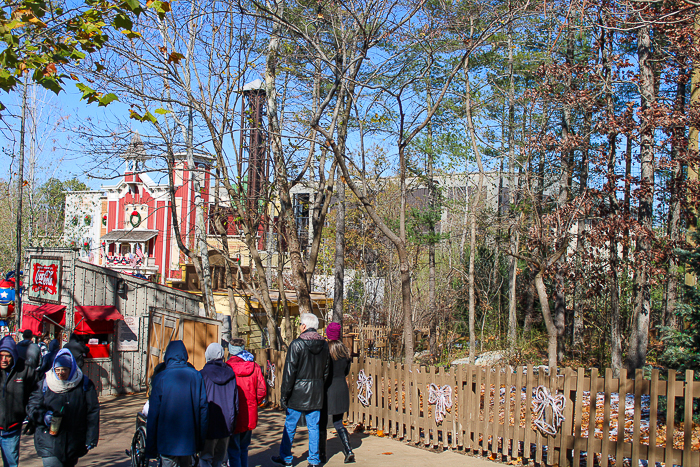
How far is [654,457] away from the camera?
19.1ft

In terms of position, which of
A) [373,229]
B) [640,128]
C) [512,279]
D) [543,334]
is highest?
[640,128]

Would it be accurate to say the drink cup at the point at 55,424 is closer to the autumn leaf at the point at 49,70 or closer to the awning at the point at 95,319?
the autumn leaf at the point at 49,70

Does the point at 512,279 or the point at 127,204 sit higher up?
the point at 127,204

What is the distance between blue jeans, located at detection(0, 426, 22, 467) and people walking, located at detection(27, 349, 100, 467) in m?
0.74

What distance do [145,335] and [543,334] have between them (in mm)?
13029

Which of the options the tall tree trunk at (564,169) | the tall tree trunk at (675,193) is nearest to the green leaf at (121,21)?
the tall tree trunk at (564,169)

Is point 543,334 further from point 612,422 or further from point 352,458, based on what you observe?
point 352,458

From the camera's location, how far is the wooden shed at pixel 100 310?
12.6 m

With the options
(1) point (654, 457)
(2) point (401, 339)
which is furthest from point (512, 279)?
(1) point (654, 457)

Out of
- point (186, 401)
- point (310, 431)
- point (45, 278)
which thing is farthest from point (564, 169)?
point (45, 278)

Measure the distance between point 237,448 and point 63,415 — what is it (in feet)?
5.54

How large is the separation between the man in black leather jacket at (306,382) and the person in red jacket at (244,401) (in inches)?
12.9

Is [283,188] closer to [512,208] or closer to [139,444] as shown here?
[139,444]

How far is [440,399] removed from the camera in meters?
7.48
